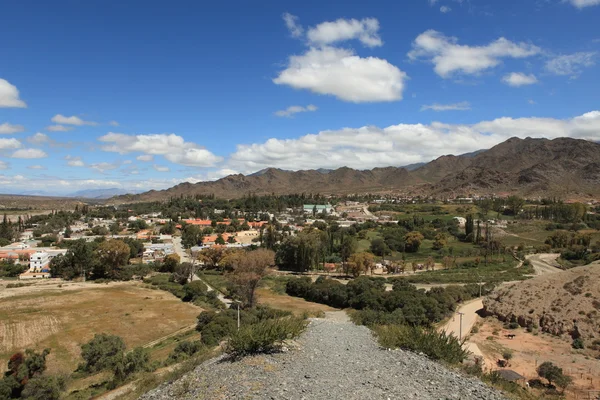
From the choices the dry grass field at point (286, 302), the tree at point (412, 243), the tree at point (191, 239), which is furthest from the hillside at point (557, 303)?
the tree at point (191, 239)

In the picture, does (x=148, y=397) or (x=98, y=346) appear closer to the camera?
(x=148, y=397)

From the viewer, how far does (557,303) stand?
28.7m

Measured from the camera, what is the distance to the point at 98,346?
76.0ft

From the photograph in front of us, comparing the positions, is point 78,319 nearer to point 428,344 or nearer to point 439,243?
point 428,344

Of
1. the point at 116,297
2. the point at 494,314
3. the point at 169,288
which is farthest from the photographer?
the point at 169,288

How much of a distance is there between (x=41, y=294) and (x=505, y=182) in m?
198

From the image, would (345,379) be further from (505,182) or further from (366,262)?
(505,182)

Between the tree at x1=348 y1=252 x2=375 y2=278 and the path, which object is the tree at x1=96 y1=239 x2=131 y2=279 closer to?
the tree at x1=348 y1=252 x2=375 y2=278

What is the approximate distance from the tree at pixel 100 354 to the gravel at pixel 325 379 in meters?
12.4

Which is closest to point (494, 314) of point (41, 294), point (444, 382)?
point (444, 382)

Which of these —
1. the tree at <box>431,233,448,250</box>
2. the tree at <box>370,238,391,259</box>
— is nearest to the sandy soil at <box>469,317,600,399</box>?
the tree at <box>370,238,391,259</box>

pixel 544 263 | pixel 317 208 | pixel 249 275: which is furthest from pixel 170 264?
pixel 317 208

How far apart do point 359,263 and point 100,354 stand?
121 feet

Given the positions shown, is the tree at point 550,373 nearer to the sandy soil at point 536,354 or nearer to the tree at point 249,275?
the sandy soil at point 536,354
